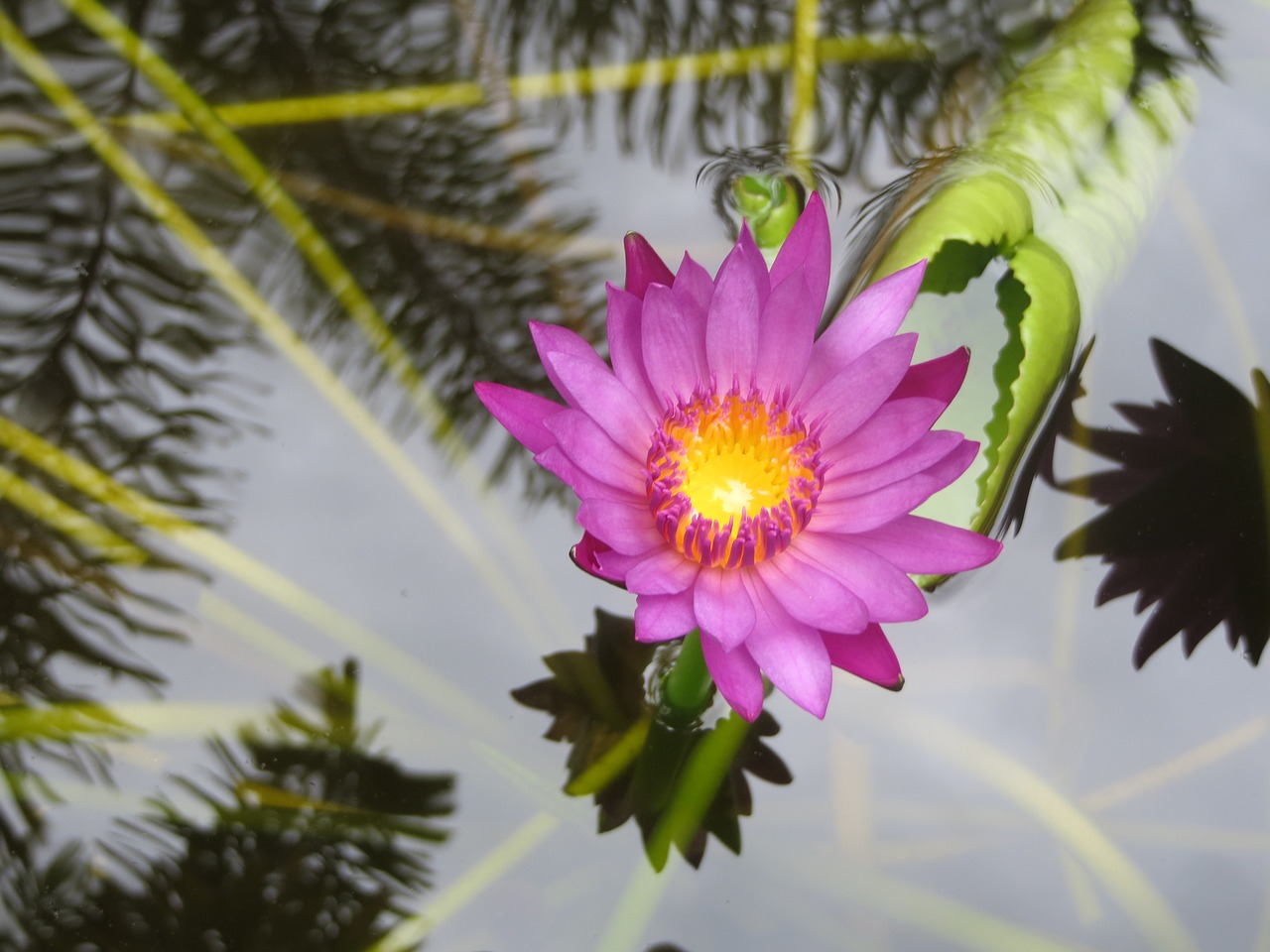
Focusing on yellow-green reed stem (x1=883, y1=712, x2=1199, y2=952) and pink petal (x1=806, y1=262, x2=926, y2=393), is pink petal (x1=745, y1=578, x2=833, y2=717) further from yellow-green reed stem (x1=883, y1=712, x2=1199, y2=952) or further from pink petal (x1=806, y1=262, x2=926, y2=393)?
yellow-green reed stem (x1=883, y1=712, x2=1199, y2=952)

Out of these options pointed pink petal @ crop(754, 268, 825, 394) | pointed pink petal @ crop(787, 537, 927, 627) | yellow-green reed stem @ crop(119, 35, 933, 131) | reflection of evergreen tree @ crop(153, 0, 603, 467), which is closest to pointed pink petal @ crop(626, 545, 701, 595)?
pointed pink petal @ crop(787, 537, 927, 627)

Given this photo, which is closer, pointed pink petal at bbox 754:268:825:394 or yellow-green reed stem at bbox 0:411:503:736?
pointed pink petal at bbox 754:268:825:394

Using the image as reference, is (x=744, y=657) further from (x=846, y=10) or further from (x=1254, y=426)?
(x=846, y=10)

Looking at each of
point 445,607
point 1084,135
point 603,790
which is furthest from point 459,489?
point 1084,135

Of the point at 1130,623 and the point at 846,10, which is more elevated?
the point at 846,10

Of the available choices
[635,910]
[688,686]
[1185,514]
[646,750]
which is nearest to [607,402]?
[688,686]

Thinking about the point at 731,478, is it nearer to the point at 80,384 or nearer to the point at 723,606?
the point at 723,606

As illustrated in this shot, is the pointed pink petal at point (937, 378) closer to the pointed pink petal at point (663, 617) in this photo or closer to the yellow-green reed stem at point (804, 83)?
the pointed pink petal at point (663, 617)
